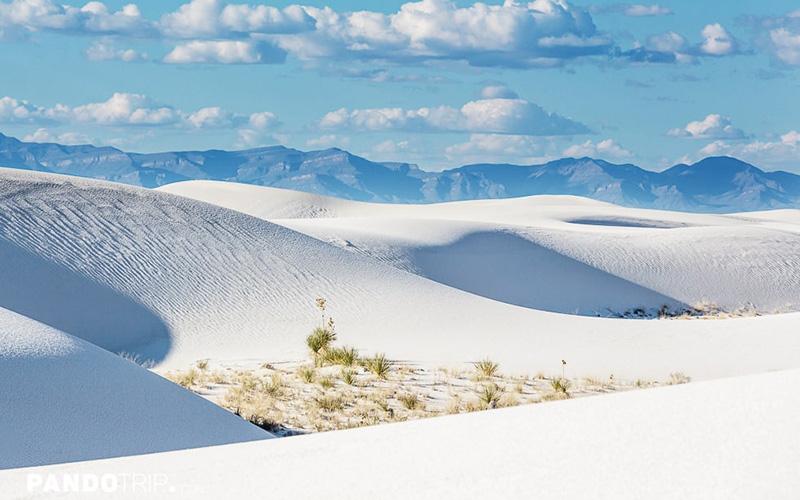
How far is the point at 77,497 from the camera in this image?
5.10m

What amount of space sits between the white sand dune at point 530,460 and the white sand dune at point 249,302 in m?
9.84

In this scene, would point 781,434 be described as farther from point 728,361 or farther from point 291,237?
point 291,237

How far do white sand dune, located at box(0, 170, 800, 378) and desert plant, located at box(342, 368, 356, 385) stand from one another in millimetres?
2349

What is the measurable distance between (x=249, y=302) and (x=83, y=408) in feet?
41.2

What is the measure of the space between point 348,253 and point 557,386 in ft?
42.6

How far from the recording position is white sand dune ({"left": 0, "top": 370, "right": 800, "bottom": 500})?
481 cm

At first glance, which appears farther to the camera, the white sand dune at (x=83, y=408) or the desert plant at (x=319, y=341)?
the desert plant at (x=319, y=341)

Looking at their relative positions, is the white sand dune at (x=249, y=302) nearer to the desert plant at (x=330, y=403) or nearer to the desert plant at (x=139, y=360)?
the desert plant at (x=139, y=360)

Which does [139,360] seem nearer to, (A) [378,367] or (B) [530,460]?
(A) [378,367]

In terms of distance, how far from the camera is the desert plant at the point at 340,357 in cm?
1564

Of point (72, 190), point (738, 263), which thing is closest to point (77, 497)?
point (72, 190)

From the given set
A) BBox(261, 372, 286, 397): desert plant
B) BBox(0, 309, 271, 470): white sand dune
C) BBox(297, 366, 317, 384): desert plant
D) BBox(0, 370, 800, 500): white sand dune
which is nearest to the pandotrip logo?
BBox(0, 370, 800, 500): white sand dune

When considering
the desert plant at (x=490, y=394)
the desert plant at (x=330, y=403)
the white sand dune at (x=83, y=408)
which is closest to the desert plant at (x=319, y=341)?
the desert plant at (x=490, y=394)

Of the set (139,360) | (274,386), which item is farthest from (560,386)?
(139,360)
